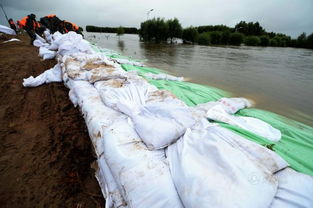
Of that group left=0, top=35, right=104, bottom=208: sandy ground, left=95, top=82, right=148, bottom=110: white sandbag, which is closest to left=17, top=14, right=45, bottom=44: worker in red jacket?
left=0, top=35, right=104, bottom=208: sandy ground

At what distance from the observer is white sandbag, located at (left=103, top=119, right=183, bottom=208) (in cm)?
80

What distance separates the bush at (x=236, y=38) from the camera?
2004 cm

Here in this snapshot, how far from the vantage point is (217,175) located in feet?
2.56

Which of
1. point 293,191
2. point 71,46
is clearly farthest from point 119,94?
point 71,46

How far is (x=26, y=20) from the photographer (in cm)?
727

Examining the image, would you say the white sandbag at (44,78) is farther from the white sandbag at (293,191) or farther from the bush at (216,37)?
the bush at (216,37)

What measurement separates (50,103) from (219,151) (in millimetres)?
2499

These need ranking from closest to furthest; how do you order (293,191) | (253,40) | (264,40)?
(293,191) → (253,40) → (264,40)

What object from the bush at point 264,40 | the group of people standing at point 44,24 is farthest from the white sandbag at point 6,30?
the bush at point 264,40

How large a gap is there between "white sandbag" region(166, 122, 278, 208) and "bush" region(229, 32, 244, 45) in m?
23.8

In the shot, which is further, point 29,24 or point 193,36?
point 193,36

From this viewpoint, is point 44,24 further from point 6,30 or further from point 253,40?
point 253,40

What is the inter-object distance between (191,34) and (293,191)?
22417mm

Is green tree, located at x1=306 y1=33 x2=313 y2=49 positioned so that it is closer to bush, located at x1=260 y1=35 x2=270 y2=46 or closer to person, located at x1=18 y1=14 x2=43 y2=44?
bush, located at x1=260 y1=35 x2=270 y2=46
